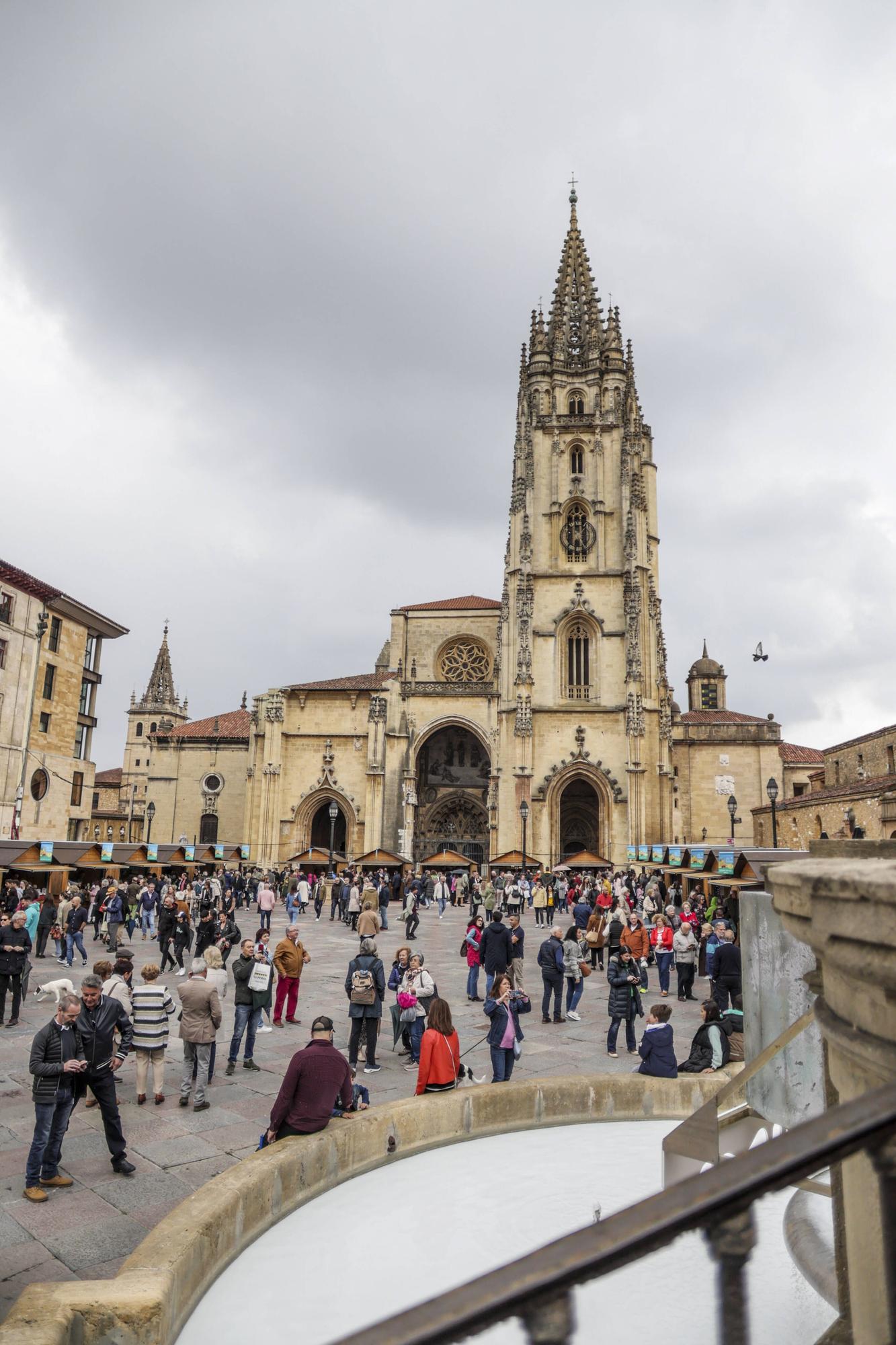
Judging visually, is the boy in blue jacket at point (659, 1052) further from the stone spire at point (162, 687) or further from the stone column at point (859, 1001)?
the stone spire at point (162, 687)

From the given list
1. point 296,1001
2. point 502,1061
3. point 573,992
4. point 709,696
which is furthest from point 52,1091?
point 709,696

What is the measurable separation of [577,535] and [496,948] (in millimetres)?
34719

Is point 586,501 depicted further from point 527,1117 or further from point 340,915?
point 527,1117

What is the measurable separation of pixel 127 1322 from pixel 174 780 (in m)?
48.0

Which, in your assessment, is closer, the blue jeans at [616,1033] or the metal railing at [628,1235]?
the metal railing at [628,1235]

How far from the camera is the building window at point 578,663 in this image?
134 feet

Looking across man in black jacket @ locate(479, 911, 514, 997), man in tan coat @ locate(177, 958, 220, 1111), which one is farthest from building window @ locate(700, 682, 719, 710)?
man in tan coat @ locate(177, 958, 220, 1111)

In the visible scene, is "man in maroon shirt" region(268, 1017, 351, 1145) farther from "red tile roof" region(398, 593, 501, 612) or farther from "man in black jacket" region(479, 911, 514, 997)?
"red tile roof" region(398, 593, 501, 612)

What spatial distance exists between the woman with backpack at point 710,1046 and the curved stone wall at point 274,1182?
1371mm

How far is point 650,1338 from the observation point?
2336 mm

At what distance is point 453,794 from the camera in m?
43.8

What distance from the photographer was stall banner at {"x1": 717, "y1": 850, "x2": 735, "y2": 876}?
1933 centimetres

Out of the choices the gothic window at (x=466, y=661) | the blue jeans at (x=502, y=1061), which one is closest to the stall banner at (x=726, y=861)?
the blue jeans at (x=502, y=1061)

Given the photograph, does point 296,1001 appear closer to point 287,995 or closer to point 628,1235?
point 287,995
